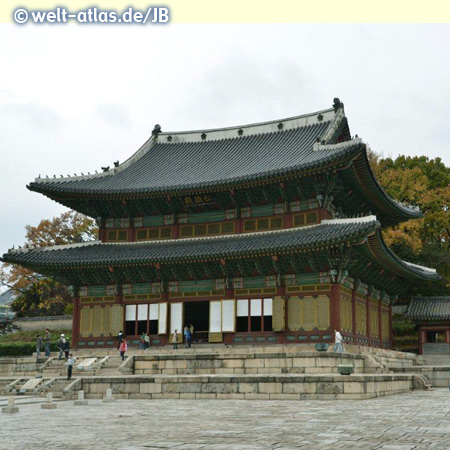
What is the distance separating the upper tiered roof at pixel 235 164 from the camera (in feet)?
118

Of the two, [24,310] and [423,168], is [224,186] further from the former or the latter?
[24,310]

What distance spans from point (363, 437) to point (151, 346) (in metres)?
26.7

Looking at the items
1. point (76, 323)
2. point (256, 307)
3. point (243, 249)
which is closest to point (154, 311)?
point (76, 323)

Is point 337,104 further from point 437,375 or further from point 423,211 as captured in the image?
point 437,375

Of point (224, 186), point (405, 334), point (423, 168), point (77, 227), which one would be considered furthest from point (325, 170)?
point (77, 227)

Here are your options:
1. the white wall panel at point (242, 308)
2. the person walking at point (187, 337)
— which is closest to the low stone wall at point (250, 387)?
the person walking at point (187, 337)

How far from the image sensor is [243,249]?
3438 cm

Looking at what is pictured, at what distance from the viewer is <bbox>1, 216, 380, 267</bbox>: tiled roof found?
32.6 metres

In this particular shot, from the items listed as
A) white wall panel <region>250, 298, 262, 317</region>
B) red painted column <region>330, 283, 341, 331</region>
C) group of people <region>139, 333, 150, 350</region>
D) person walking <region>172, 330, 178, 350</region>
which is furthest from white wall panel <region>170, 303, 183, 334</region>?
red painted column <region>330, 283, 341, 331</region>

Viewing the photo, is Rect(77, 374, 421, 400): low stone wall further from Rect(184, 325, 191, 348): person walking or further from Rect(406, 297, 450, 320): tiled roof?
Rect(406, 297, 450, 320): tiled roof

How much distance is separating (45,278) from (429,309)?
40503 mm

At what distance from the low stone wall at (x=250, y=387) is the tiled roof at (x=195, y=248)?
8.44 metres

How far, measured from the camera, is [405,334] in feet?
166

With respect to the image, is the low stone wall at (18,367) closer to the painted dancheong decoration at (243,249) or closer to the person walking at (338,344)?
the painted dancheong decoration at (243,249)
